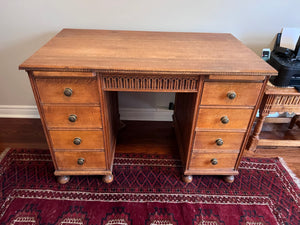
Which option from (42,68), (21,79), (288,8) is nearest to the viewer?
(42,68)

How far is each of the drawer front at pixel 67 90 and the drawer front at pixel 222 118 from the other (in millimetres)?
607

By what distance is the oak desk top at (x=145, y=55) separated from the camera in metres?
0.97

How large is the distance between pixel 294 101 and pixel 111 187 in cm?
143

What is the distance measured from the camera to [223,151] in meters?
1.30

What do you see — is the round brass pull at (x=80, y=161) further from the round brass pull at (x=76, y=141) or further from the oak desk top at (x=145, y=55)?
the oak desk top at (x=145, y=55)

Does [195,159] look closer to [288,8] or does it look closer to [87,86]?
[87,86]

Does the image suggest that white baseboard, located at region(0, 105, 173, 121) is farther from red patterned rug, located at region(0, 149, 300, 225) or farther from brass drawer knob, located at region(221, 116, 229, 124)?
brass drawer knob, located at region(221, 116, 229, 124)

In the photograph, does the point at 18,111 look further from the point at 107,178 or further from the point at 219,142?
the point at 219,142

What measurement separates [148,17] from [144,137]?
1.00 metres

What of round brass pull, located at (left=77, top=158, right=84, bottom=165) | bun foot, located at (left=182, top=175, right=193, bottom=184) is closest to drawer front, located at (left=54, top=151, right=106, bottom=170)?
round brass pull, located at (left=77, top=158, right=84, bottom=165)

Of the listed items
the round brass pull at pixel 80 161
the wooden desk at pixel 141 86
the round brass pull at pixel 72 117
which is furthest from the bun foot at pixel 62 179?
the round brass pull at pixel 72 117

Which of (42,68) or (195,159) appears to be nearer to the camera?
(42,68)

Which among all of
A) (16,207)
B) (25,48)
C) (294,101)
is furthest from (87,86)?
(294,101)

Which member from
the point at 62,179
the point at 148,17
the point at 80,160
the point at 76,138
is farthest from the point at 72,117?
the point at 148,17
